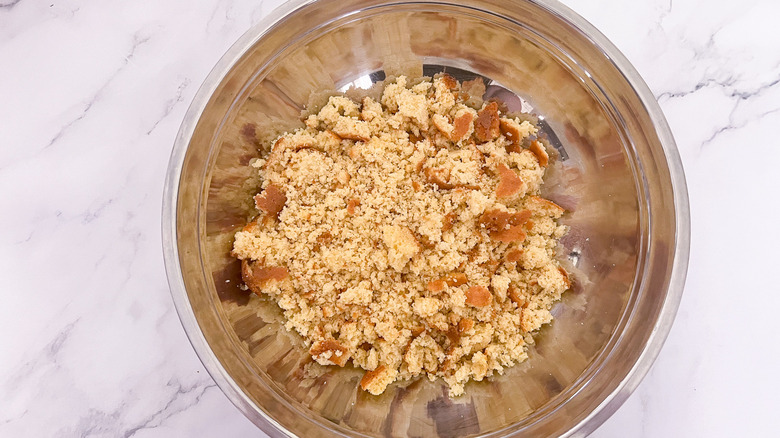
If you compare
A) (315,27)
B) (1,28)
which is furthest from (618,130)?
(1,28)

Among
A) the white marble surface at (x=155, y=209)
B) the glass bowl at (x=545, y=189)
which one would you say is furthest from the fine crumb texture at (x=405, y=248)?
the white marble surface at (x=155, y=209)

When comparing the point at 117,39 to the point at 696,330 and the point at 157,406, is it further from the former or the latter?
the point at 696,330

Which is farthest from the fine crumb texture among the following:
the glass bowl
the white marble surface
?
the white marble surface

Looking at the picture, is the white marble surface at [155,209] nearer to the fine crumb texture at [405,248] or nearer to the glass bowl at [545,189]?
the glass bowl at [545,189]

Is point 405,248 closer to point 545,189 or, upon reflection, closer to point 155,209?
point 545,189

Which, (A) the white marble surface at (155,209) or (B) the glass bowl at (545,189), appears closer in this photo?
(B) the glass bowl at (545,189)

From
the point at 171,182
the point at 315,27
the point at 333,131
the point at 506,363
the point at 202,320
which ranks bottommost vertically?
the point at 202,320
